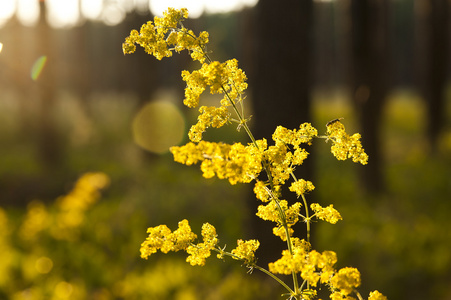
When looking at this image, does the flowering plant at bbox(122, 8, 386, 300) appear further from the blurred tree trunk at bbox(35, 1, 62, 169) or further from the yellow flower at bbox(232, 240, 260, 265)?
the blurred tree trunk at bbox(35, 1, 62, 169)

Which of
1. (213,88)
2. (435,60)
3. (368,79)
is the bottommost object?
(213,88)

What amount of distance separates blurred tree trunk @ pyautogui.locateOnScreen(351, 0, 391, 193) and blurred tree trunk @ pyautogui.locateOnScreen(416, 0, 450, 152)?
3203 mm

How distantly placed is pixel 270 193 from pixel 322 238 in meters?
5.38

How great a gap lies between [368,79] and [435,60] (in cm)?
372

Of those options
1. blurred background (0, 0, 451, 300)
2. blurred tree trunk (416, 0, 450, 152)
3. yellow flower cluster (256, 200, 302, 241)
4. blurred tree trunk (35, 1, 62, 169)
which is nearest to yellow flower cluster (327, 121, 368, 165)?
yellow flower cluster (256, 200, 302, 241)

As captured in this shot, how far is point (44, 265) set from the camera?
589 cm

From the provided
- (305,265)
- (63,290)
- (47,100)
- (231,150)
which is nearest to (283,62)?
(231,150)

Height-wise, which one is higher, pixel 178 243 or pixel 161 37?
pixel 161 37

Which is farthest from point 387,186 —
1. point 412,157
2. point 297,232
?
point 297,232

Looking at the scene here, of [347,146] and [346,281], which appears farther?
[347,146]

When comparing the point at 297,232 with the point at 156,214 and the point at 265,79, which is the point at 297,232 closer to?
the point at 265,79

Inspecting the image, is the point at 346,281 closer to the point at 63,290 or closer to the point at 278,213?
the point at 278,213

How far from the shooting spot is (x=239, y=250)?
4.10ft

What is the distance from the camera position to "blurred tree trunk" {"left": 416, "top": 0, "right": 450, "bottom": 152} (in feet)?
35.5
